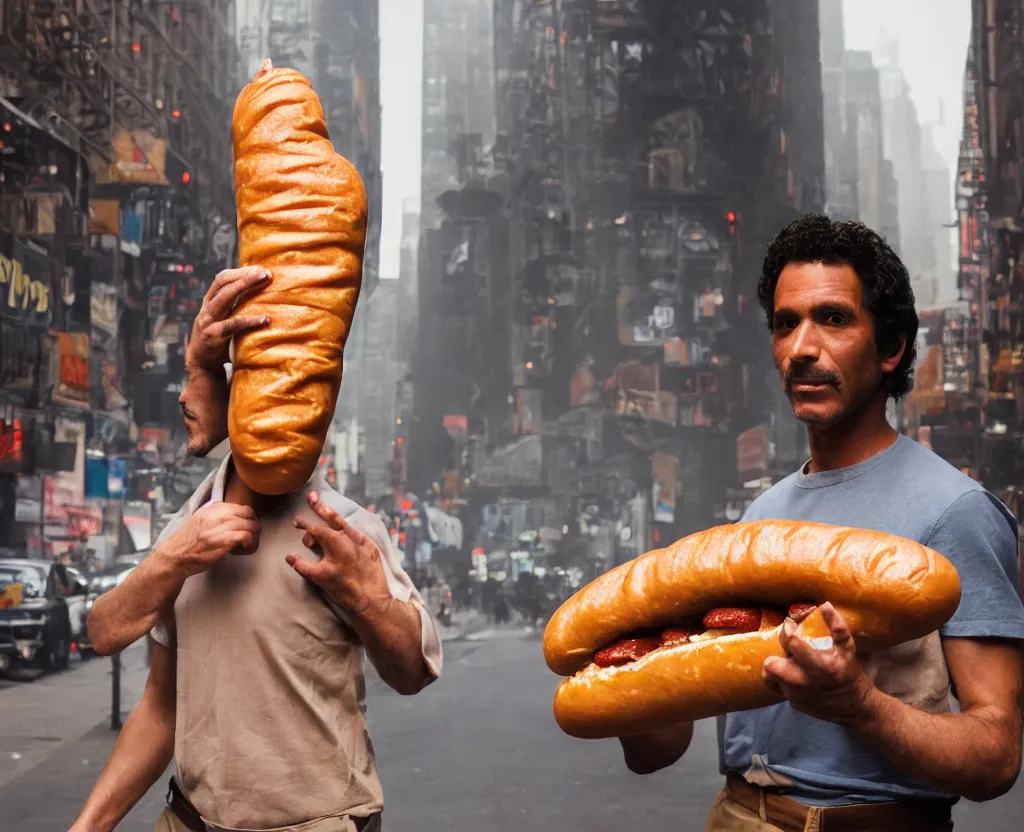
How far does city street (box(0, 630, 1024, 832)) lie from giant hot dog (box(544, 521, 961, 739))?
503cm

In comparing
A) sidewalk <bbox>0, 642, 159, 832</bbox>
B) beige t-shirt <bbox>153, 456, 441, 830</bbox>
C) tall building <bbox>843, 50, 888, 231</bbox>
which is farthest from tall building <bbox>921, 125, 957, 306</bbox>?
beige t-shirt <bbox>153, 456, 441, 830</bbox>

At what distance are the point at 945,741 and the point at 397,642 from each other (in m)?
0.88

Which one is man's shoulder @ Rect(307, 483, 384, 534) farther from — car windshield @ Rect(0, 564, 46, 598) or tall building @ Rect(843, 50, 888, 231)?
tall building @ Rect(843, 50, 888, 231)

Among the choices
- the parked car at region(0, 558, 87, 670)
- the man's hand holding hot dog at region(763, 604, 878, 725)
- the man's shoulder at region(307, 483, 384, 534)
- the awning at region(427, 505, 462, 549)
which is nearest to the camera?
the man's hand holding hot dog at region(763, 604, 878, 725)

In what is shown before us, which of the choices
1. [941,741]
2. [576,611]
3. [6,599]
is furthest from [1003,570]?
[6,599]

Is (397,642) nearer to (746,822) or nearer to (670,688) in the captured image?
(670,688)

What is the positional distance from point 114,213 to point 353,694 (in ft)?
24.5

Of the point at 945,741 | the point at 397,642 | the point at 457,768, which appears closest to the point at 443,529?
the point at 457,768

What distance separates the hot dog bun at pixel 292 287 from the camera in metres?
1.71


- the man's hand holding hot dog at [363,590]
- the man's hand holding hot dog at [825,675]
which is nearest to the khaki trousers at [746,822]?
the man's hand holding hot dog at [825,675]

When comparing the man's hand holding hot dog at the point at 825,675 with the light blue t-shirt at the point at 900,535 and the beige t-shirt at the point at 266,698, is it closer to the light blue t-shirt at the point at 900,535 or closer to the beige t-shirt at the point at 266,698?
the light blue t-shirt at the point at 900,535

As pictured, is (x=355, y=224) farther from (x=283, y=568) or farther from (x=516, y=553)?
(x=516, y=553)

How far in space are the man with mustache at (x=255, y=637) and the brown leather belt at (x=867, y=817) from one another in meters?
0.67

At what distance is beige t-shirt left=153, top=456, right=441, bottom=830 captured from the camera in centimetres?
177
